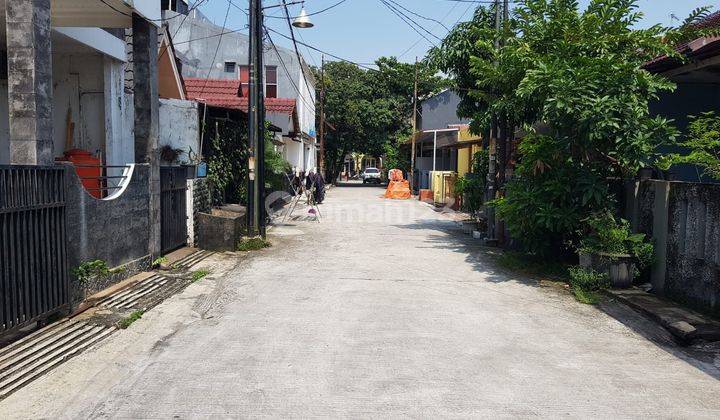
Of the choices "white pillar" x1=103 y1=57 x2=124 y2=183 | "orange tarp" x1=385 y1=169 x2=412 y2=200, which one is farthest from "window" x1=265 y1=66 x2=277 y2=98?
"white pillar" x1=103 y1=57 x2=124 y2=183

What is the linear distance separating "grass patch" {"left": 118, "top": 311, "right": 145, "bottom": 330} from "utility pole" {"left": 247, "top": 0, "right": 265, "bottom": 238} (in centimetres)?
614

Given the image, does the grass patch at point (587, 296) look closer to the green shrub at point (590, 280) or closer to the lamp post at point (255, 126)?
the green shrub at point (590, 280)

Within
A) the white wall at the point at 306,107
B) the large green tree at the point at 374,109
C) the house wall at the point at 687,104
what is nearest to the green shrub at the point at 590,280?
the house wall at the point at 687,104

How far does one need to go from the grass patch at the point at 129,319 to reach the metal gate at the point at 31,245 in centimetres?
60

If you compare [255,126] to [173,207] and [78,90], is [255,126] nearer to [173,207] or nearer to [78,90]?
[173,207]

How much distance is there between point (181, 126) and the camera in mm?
12719

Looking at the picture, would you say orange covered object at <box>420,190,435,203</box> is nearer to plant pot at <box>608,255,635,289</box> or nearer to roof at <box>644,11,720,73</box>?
roof at <box>644,11,720,73</box>

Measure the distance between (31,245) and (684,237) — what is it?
7.57m

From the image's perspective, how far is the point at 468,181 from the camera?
16766mm

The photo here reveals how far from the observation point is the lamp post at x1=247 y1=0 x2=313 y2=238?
12.6 metres

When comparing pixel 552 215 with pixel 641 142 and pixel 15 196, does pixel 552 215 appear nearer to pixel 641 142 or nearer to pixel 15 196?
pixel 641 142

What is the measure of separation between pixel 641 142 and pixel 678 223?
1339 millimetres

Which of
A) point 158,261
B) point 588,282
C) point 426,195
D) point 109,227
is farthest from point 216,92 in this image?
point 588,282

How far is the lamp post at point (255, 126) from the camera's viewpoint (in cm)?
1262
